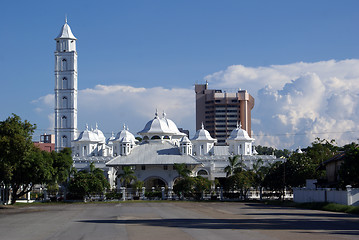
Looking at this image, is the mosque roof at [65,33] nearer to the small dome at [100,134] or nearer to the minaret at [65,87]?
the minaret at [65,87]

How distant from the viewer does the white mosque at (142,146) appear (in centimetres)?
8131

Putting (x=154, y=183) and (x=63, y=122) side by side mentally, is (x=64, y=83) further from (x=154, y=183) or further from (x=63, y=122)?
(x=154, y=183)

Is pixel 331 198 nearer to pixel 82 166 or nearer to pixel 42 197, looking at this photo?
pixel 42 197

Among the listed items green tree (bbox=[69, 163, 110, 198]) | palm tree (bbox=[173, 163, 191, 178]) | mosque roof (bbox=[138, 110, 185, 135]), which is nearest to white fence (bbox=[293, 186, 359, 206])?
palm tree (bbox=[173, 163, 191, 178])

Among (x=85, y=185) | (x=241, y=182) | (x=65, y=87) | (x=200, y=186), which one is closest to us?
(x=85, y=185)

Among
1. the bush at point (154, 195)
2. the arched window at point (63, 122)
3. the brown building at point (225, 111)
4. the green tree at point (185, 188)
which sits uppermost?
the brown building at point (225, 111)

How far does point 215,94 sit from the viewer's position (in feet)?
619

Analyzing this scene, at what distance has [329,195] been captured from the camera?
138 ft

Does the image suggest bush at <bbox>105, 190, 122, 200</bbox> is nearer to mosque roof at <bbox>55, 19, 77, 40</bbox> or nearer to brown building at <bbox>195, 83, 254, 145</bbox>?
mosque roof at <bbox>55, 19, 77, 40</bbox>

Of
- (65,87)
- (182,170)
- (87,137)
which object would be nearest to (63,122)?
(65,87)

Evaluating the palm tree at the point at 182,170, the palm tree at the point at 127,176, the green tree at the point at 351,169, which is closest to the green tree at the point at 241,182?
the palm tree at the point at 182,170

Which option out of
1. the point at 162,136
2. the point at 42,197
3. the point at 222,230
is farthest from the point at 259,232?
the point at 162,136

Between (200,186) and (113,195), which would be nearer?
(200,186)

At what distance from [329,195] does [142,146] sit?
156ft
